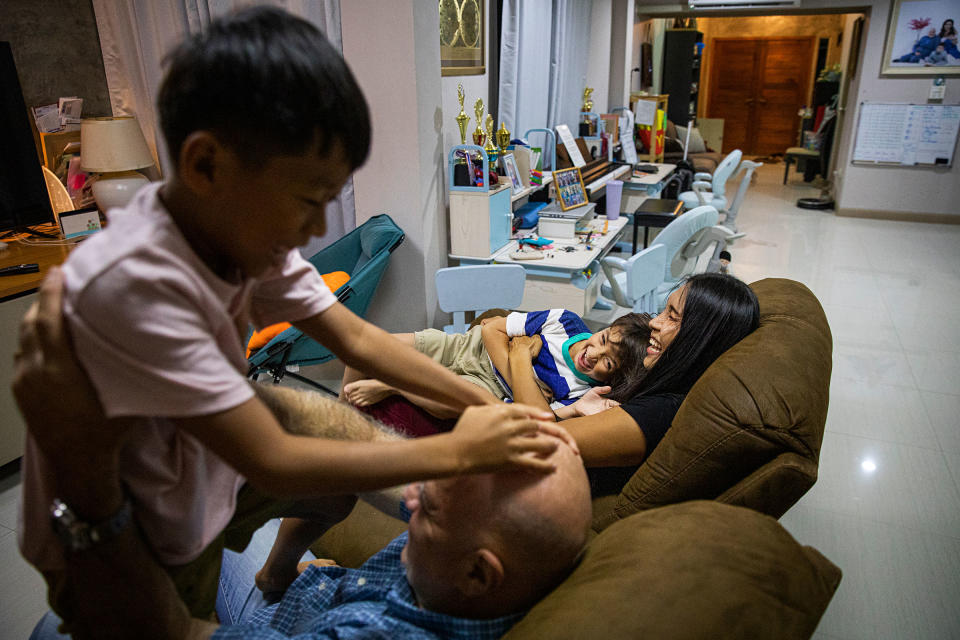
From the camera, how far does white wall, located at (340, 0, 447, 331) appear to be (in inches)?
110

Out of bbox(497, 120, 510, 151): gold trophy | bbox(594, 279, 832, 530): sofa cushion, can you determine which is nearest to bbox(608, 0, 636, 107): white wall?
bbox(497, 120, 510, 151): gold trophy

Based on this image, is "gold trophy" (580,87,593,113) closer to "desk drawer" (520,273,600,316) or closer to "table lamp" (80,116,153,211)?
"desk drawer" (520,273,600,316)

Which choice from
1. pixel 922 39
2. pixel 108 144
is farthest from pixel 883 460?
pixel 922 39

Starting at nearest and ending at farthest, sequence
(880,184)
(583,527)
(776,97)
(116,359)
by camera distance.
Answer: (116,359) → (583,527) → (880,184) → (776,97)

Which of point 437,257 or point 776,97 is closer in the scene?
point 437,257

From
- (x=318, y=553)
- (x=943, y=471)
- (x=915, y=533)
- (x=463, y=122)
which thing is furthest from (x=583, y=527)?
(x=463, y=122)

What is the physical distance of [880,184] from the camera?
6824 millimetres

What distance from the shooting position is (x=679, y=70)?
875cm

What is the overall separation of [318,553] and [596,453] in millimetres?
780

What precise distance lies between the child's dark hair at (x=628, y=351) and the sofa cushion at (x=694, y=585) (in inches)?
34.1

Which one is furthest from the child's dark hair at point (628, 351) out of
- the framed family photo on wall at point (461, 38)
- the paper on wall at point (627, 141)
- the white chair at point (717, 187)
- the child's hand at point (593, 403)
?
the paper on wall at point (627, 141)

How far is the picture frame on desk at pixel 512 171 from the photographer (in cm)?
360

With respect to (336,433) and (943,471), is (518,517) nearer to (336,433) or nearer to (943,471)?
(336,433)

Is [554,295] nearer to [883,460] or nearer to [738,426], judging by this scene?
[883,460]
